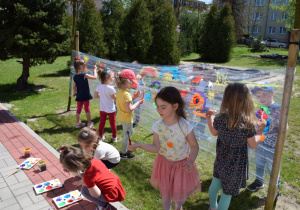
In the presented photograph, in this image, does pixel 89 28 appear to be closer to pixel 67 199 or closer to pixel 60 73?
pixel 60 73

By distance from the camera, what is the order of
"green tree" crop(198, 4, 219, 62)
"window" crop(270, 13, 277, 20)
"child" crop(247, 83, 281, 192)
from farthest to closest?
"window" crop(270, 13, 277, 20), "green tree" crop(198, 4, 219, 62), "child" crop(247, 83, 281, 192)

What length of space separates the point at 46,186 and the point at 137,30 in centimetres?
1318

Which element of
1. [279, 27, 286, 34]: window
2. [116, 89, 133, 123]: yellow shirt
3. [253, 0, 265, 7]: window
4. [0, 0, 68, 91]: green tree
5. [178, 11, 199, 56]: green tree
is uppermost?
[253, 0, 265, 7]: window

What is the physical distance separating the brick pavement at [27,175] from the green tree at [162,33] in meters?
12.4

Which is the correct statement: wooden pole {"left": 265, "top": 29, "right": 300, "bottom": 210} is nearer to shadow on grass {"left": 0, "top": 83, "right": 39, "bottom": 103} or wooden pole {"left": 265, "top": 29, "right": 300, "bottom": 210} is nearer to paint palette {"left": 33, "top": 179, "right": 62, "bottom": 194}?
paint palette {"left": 33, "top": 179, "right": 62, "bottom": 194}

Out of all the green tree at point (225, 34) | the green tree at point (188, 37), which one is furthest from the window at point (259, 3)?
the green tree at point (225, 34)

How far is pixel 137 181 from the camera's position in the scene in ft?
11.9

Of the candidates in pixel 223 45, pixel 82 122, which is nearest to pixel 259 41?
pixel 223 45

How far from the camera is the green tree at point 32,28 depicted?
331 inches

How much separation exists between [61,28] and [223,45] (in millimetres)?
16465

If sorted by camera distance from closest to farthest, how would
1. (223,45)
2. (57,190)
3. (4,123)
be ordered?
(57,190)
(4,123)
(223,45)

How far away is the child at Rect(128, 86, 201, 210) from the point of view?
7.96 ft

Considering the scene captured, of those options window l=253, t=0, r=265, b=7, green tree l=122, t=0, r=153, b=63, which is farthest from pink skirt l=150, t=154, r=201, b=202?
window l=253, t=0, r=265, b=7

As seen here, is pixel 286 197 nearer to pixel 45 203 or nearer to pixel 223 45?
pixel 45 203
